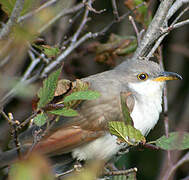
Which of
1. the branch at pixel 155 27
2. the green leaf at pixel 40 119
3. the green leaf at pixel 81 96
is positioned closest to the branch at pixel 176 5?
the branch at pixel 155 27

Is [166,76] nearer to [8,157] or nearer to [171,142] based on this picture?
[171,142]

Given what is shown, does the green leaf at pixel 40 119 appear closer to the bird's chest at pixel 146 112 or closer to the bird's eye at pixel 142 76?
the bird's chest at pixel 146 112

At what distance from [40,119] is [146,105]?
1557mm

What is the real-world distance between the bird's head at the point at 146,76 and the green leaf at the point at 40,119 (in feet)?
5.33

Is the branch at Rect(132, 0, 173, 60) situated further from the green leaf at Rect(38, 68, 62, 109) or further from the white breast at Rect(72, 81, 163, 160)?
the green leaf at Rect(38, 68, 62, 109)

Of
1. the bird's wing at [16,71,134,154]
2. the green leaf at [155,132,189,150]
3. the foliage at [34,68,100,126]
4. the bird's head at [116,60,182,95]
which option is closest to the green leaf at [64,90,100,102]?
the foliage at [34,68,100,126]

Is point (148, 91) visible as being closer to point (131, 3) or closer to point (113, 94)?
point (113, 94)

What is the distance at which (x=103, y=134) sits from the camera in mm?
3273

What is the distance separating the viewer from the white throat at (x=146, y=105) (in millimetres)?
3354

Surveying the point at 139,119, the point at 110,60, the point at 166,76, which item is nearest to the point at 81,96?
the point at 139,119

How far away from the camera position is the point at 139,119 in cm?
334

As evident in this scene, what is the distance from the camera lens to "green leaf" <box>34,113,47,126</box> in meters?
2.24

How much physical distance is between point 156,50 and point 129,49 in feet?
1.73

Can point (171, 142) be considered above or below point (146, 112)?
above
